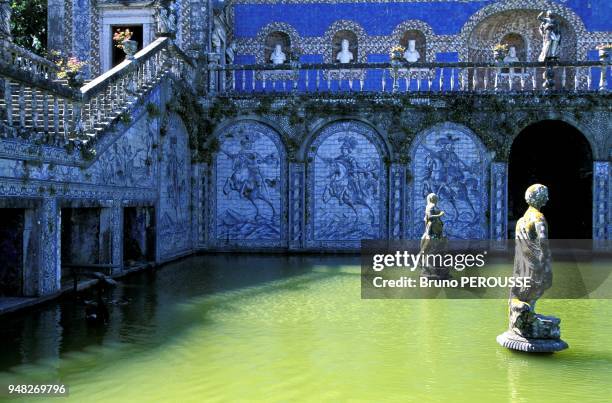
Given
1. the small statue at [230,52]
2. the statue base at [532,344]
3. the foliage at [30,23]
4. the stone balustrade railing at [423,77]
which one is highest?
the foliage at [30,23]

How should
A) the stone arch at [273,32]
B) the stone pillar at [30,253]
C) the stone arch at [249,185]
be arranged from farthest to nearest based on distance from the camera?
the stone arch at [273,32]
the stone arch at [249,185]
the stone pillar at [30,253]

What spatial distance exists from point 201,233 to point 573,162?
509 inches

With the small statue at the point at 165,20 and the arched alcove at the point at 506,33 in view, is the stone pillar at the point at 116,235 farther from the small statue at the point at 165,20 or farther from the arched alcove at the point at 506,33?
the arched alcove at the point at 506,33

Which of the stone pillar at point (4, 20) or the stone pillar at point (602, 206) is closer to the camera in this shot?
the stone pillar at point (4, 20)

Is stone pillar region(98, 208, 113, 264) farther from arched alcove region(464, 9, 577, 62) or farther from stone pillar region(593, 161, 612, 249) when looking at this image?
arched alcove region(464, 9, 577, 62)

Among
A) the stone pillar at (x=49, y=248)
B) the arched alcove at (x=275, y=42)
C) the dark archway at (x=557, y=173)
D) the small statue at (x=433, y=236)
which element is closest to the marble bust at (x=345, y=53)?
the arched alcove at (x=275, y=42)

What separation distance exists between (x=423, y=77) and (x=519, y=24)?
16.7ft

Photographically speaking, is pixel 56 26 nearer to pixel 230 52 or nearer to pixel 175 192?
pixel 230 52

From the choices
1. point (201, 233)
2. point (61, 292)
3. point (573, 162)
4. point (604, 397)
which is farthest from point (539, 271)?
point (573, 162)

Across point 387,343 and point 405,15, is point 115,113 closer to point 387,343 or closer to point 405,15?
point 387,343

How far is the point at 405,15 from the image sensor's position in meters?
25.3

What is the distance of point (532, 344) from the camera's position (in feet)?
25.1

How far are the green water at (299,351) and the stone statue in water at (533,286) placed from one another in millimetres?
168

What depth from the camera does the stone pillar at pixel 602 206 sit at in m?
19.8
